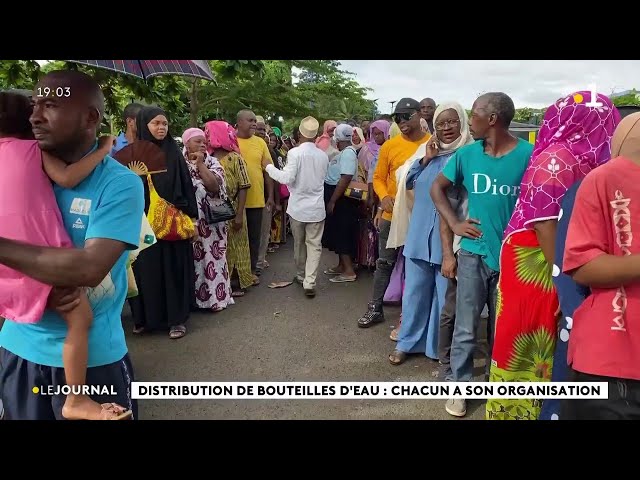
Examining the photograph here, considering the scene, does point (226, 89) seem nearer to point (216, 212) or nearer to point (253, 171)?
point (253, 171)

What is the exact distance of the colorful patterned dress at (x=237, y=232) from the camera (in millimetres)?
4711

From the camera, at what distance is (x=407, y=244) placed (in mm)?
3289

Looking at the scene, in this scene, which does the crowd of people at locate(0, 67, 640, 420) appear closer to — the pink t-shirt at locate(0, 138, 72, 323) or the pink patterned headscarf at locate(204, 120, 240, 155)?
the pink t-shirt at locate(0, 138, 72, 323)

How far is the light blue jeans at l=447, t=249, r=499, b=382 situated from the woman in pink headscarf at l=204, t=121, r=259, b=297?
268 cm

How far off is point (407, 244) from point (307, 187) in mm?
1804

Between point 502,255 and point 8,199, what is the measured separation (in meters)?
1.90

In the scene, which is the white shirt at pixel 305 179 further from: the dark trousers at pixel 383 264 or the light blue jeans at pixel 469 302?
the light blue jeans at pixel 469 302

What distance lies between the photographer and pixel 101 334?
1.54m

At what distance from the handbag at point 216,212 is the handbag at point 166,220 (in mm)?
378

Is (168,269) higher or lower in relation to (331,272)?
higher

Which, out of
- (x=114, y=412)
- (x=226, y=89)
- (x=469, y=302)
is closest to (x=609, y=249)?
(x=469, y=302)

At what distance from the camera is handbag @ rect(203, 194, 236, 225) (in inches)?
167

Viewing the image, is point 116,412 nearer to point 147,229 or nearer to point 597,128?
point 147,229

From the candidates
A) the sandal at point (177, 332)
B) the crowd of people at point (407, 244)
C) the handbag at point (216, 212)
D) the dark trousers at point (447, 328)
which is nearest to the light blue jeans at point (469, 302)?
the crowd of people at point (407, 244)
